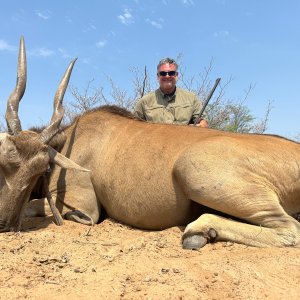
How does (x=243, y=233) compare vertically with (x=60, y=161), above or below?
below

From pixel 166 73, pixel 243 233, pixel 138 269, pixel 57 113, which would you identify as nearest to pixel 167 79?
pixel 166 73

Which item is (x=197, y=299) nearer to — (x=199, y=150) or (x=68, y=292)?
(x=68, y=292)

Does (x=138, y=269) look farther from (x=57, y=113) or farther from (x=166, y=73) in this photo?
(x=166, y=73)

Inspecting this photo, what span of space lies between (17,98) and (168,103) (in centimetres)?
282

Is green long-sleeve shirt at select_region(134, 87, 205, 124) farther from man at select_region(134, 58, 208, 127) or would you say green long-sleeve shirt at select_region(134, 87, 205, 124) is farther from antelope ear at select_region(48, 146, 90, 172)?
antelope ear at select_region(48, 146, 90, 172)

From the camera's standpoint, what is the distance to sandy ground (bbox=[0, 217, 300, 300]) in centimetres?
248

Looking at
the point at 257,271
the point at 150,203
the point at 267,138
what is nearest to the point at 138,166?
the point at 150,203

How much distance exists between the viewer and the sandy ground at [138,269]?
2479 mm

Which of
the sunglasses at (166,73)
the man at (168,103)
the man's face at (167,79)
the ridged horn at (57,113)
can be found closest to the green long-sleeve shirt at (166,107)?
the man at (168,103)

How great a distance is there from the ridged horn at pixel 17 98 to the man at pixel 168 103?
8.09 feet

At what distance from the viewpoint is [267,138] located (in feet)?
13.7

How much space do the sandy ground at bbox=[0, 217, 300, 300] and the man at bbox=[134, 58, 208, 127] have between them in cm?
312

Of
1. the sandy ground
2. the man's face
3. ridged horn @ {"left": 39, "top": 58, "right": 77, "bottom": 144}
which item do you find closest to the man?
the man's face

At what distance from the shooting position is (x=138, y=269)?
2805mm
